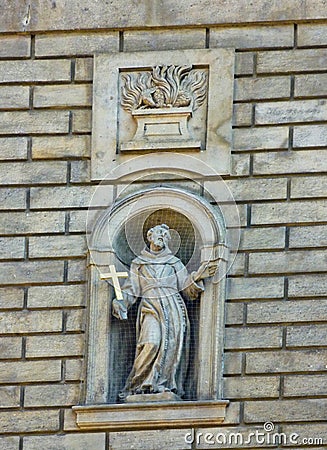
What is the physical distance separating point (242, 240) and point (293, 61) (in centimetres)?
151

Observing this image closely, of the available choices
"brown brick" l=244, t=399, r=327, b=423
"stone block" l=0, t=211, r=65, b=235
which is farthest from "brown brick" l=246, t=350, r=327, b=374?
"stone block" l=0, t=211, r=65, b=235

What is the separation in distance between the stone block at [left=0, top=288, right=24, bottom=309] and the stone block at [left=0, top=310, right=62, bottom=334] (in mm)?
75

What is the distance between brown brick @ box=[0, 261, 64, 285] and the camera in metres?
21.6

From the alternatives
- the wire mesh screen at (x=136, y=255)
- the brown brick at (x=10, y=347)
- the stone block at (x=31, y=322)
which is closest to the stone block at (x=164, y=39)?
the wire mesh screen at (x=136, y=255)

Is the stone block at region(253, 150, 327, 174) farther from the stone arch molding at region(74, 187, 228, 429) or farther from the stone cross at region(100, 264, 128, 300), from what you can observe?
the stone cross at region(100, 264, 128, 300)

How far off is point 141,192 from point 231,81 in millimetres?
1129

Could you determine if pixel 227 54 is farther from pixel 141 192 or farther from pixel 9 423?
pixel 9 423

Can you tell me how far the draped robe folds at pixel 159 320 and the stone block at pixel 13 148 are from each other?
129 centimetres


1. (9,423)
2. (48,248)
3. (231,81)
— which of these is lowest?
(9,423)

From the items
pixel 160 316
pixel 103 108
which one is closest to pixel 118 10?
pixel 103 108

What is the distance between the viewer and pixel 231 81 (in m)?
21.9

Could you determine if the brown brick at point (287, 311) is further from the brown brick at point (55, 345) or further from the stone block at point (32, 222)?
the stone block at point (32, 222)

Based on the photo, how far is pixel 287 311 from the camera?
21.2m

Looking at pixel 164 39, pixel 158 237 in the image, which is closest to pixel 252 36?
pixel 164 39
